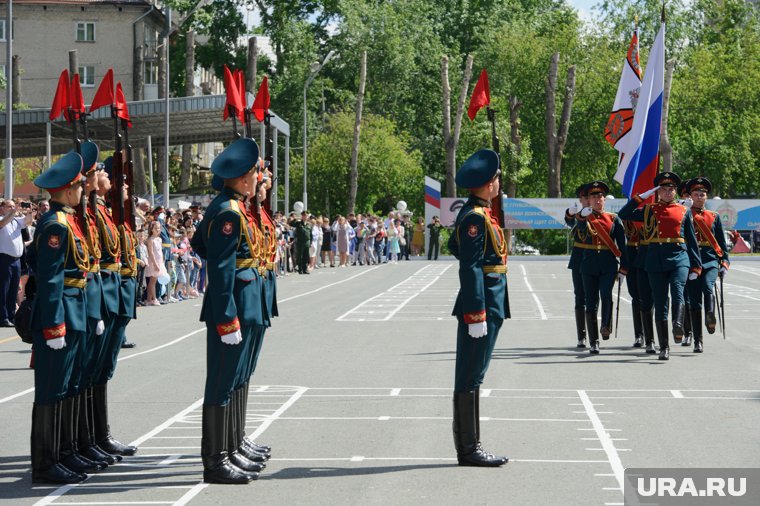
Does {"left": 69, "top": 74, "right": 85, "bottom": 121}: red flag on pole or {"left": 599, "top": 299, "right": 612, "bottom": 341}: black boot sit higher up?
{"left": 69, "top": 74, "right": 85, "bottom": 121}: red flag on pole

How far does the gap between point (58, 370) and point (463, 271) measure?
2.64 meters

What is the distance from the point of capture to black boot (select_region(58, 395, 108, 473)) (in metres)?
8.56

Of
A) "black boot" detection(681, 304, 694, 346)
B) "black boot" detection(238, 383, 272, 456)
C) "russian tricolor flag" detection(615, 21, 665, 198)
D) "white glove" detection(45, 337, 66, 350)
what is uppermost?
"russian tricolor flag" detection(615, 21, 665, 198)

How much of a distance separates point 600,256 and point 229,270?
8.58 m

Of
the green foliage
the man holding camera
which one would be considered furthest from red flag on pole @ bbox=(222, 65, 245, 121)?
the green foliage

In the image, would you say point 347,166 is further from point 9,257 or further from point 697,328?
point 697,328

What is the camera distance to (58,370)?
835 centimetres

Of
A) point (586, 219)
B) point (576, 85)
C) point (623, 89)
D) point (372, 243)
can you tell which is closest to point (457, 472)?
point (586, 219)

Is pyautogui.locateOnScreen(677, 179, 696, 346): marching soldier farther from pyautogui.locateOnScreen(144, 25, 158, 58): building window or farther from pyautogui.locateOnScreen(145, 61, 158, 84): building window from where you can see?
pyautogui.locateOnScreen(145, 61, 158, 84): building window

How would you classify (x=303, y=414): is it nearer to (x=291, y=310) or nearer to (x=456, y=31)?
(x=291, y=310)

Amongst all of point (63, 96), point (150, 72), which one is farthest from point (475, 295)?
point (150, 72)

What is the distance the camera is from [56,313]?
27.0ft

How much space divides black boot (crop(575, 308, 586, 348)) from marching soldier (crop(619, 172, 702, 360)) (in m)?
1.34

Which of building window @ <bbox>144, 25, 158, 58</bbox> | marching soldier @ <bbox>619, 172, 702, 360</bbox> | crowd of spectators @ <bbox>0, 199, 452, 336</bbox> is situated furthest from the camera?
building window @ <bbox>144, 25, 158, 58</bbox>
